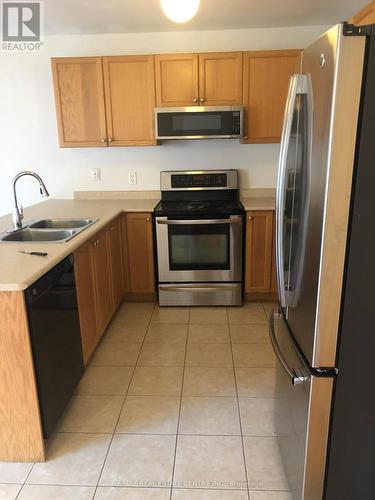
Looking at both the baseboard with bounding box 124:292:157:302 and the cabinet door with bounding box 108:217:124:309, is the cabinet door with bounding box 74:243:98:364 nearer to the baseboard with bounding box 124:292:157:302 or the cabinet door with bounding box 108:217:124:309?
the cabinet door with bounding box 108:217:124:309

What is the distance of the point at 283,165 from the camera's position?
4.64ft

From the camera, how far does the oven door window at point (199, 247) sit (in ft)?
11.1

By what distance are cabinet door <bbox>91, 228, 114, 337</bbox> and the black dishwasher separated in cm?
48

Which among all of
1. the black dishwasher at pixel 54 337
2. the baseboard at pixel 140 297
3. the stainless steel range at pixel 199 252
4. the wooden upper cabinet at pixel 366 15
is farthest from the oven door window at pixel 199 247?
the wooden upper cabinet at pixel 366 15

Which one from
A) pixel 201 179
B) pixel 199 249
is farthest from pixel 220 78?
pixel 199 249

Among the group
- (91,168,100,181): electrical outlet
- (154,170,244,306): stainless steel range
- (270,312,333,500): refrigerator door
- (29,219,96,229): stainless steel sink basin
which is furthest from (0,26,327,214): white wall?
(270,312,333,500): refrigerator door

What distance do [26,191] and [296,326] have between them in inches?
131

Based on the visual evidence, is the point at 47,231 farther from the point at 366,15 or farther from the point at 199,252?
the point at 366,15

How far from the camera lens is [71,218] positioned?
300 centimetres

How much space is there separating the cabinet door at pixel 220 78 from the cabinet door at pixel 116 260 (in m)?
1.31

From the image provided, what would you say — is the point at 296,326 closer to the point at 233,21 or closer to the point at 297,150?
the point at 297,150

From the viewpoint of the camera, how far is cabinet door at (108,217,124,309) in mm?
3139

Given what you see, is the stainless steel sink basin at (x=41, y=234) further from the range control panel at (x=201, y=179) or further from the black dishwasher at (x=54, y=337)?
the range control panel at (x=201, y=179)

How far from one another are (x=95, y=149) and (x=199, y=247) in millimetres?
1446
